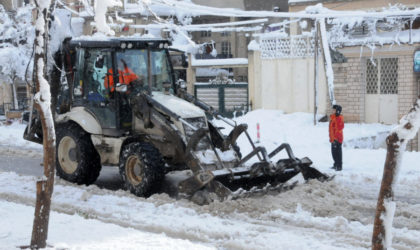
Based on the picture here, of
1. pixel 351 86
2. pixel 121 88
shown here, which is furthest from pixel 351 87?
pixel 121 88

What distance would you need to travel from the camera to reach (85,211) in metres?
9.20

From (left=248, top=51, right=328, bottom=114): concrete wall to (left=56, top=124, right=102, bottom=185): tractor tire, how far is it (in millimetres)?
12637

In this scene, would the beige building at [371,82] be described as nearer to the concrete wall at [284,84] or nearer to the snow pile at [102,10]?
the concrete wall at [284,84]

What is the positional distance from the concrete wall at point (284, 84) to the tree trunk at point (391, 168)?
17.2m

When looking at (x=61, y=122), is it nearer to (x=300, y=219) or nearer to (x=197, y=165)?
(x=197, y=165)

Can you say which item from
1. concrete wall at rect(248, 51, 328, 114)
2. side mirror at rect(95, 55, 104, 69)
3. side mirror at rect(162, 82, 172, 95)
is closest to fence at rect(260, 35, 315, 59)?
concrete wall at rect(248, 51, 328, 114)

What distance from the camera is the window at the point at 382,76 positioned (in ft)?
72.9

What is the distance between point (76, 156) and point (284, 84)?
43.5 feet

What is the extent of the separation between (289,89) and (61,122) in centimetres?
1291

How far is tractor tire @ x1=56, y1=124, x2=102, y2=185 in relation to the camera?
36.8 feet

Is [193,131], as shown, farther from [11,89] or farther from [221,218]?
[11,89]

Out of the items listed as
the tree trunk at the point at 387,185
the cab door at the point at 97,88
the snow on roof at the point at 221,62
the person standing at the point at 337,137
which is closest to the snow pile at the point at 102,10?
the cab door at the point at 97,88

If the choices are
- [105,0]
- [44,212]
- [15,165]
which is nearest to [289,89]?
[15,165]

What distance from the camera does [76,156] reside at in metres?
11.4
